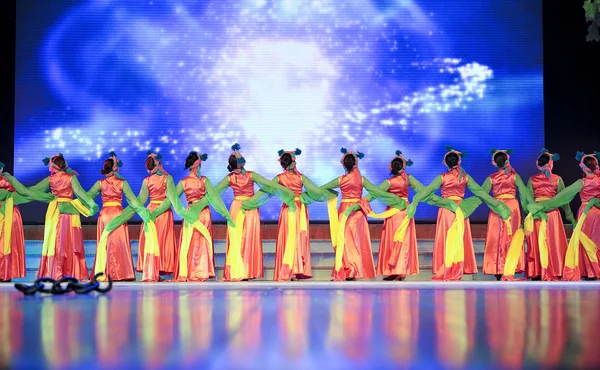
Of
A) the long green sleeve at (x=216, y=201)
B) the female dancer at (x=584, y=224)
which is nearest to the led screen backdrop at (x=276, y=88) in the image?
the female dancer at (x=584, y=224)

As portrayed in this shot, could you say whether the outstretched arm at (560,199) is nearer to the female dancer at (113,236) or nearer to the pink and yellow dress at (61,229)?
the female dancer at (113,236)

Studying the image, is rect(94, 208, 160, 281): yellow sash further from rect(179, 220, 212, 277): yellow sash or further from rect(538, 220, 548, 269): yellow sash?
rect(538, 220, 548, 269): yellow sash

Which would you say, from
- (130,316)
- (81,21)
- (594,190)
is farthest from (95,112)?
(130,316)

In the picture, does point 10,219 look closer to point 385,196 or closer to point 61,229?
point 61,229

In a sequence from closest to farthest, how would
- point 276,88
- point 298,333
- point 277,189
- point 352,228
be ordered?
point 298,333, point 277,189, point 352,228, point 276,88

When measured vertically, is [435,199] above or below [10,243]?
above

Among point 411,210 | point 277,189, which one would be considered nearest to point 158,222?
point 277,189

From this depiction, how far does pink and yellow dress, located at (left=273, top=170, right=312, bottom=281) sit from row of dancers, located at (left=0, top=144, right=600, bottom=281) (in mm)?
10

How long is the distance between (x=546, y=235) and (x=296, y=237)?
8.13 feet

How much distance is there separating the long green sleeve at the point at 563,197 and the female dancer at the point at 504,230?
0.59 ft

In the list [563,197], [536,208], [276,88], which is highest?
[276,88]

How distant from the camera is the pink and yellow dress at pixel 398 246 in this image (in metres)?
7.00

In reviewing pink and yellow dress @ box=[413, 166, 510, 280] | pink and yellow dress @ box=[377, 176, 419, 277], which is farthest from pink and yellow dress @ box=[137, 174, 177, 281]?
pink and yellow dress @ box=[413, 166, 510, 280]

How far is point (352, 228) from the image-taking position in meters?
6.92
